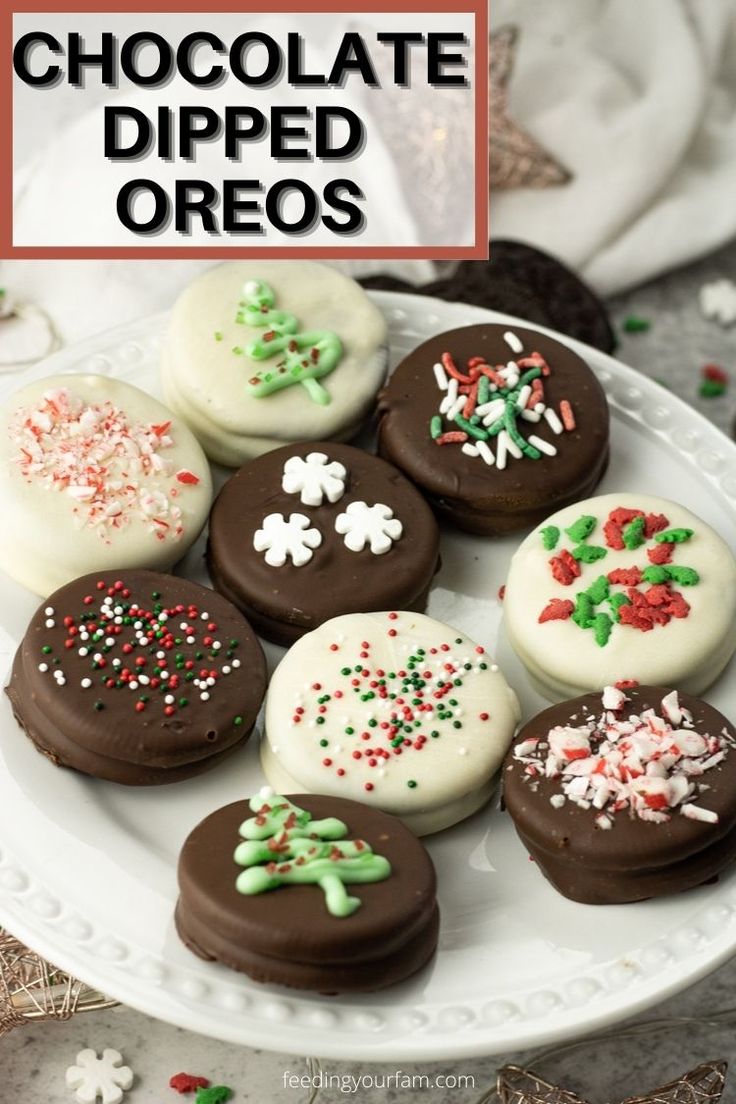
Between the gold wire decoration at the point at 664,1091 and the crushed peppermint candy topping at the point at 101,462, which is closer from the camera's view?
the gold wire decoration at the point at 664,1091

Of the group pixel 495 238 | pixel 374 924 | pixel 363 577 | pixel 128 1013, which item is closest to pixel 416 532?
pixel 363 577

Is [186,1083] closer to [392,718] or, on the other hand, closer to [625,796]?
[392,718]

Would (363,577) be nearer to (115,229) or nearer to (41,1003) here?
(41,1003)

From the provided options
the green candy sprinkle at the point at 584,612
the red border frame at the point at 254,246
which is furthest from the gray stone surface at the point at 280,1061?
the red border frame at the point at 254,246

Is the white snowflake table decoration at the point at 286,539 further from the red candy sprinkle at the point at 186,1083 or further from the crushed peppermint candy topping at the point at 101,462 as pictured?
the red candy sprinkle at the point at 186,1083

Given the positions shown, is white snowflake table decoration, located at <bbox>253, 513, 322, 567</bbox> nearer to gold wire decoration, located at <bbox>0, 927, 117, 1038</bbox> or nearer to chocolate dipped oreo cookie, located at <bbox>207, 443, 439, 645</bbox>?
chocolate dipped oreo cookie, located at <bbox>207, 443, 439, 645</bbox>

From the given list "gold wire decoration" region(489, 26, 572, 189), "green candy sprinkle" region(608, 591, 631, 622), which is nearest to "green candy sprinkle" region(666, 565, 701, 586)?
"green candy sprinkle" region(608, 591, 631, 622)
